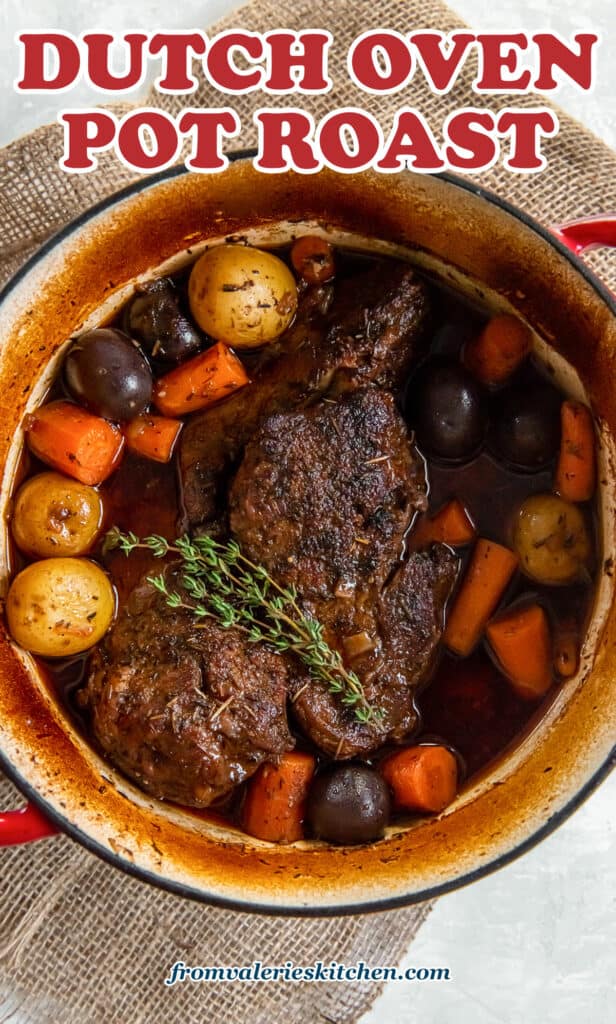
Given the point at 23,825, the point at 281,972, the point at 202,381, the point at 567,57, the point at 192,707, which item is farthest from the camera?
the point at 567,57

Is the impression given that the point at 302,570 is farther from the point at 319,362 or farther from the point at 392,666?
the point at 319,362

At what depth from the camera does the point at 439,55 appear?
245 centimetres

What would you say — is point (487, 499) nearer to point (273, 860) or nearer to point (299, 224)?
point (299, 224)

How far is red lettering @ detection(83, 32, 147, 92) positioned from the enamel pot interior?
0.61 m

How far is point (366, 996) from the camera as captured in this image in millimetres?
2551

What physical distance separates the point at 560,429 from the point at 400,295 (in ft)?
1.54

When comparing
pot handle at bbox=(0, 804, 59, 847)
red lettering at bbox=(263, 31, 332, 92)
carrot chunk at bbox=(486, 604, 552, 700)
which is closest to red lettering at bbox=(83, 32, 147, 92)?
red lettering at bbox=(263, 31, 332, 92)

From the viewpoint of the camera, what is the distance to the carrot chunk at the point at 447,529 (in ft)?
7.70

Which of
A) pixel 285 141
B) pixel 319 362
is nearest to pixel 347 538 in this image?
pixel 319 362

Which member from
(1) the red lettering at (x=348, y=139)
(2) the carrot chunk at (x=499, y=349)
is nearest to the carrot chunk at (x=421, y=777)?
(2) the carrot chunk at (x=499, y=349)

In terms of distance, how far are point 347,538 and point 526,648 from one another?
19.3 inches

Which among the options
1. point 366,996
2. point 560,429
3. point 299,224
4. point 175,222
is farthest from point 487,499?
point 366,996

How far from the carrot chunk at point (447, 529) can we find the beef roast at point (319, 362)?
315mm

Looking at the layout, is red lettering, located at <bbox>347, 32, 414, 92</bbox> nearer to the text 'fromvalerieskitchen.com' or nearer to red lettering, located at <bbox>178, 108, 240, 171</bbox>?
red lettering, located at <bbox>178, 108, 240, 171</bbox>
